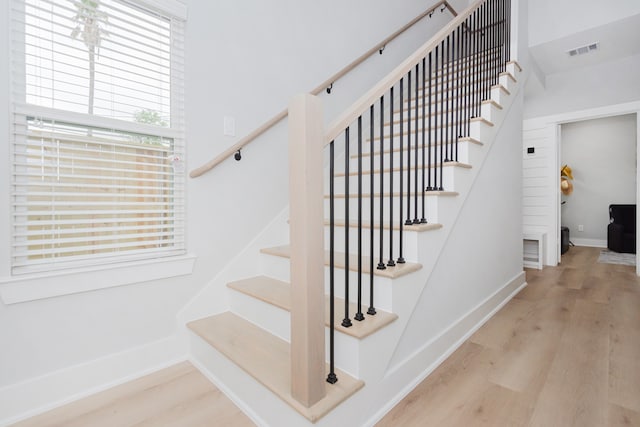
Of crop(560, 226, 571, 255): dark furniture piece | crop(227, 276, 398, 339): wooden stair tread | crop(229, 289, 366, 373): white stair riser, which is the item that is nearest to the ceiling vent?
crop(560, 226, 571, 255): dark furniture piece

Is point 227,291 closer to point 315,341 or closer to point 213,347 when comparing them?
point 213,347

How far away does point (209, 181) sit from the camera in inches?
75.3

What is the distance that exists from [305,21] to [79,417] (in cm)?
273

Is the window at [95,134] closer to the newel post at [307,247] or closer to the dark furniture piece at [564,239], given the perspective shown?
the newel post at [307,247]

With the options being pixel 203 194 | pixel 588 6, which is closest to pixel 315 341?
pixel 203 194

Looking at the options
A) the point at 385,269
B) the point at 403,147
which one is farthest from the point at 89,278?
the point at 403,147

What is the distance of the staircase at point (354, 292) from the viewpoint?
48.9 inches

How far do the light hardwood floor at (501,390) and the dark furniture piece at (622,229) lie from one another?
3.91 metres

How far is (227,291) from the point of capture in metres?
2.00

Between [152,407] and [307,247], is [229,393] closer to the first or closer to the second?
[152,407]

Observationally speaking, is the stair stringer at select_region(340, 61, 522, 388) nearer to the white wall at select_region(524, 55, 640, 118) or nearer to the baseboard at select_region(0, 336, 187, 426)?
the baseboard at select_region(0, 336, 187, 426)

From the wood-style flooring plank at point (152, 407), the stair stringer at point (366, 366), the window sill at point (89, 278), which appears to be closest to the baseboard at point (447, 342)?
the stair stringer at point (366, 366)

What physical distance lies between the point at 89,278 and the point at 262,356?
2.96 feet

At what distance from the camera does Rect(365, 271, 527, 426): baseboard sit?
1477 mm
